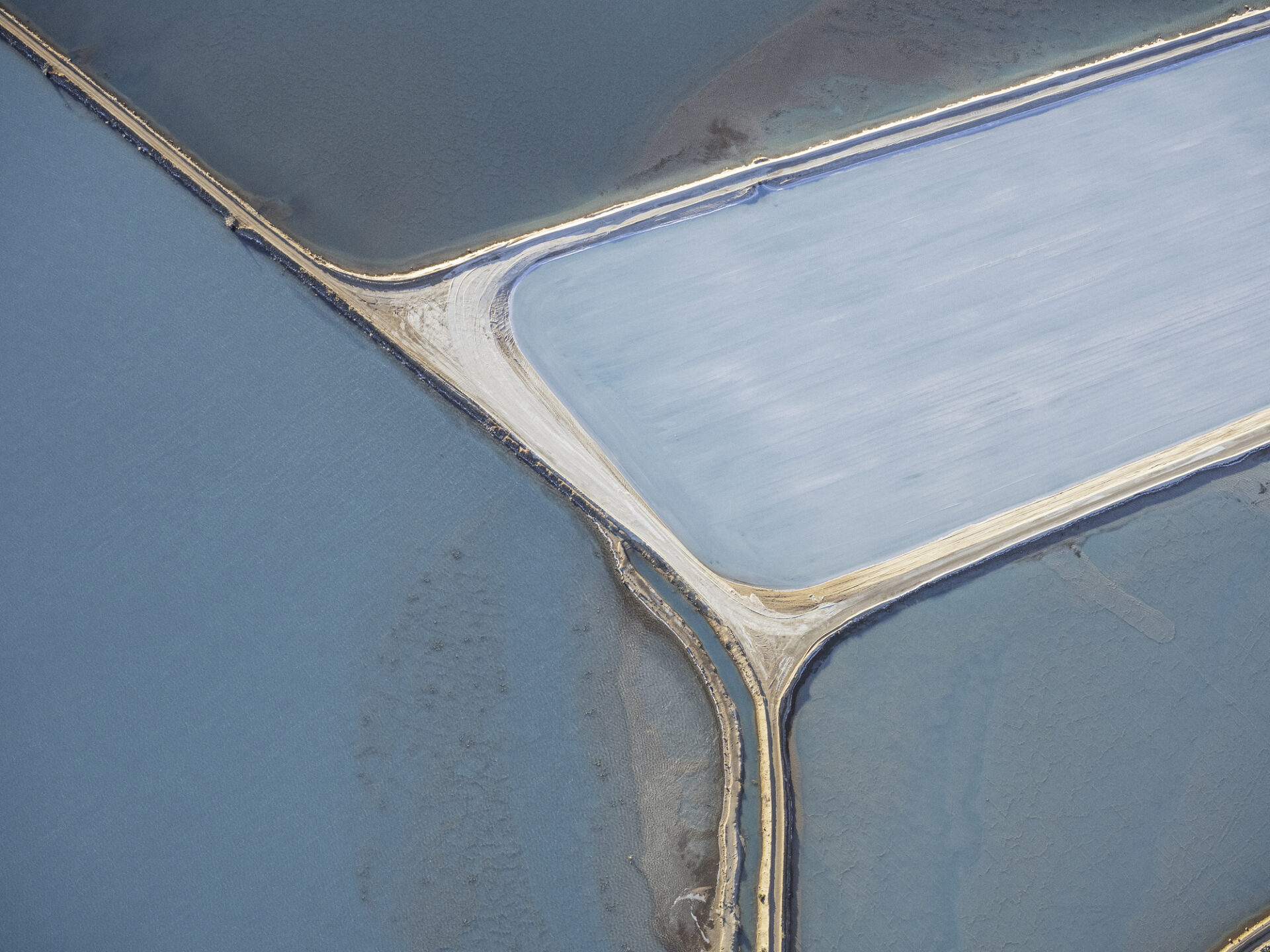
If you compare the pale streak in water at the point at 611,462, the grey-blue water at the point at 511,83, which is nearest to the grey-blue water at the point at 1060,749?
the pale streak in water at the point at 611,462

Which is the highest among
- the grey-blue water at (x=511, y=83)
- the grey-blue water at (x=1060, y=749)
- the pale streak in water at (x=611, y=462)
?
the grey-blue water at (x=511, y=83)

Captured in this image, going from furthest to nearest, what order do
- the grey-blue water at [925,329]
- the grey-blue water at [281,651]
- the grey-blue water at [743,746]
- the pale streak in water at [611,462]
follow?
the grey-blue water at [925,329] → the pale streak in water at [611,462] → the grey-blue water at [743,746] → the grey-blue water at [281,651]

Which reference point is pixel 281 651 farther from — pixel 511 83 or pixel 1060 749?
pixel 1060 749

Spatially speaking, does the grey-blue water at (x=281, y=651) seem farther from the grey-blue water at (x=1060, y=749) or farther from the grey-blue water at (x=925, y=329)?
the grey-blue water at (x=925, y=329)

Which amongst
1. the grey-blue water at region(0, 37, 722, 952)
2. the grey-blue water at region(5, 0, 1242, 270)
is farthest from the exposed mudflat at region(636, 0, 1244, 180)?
the grey-blue water at region(0, 37, 722, 952)

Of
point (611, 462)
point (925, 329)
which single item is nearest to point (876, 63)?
point (925, 329)

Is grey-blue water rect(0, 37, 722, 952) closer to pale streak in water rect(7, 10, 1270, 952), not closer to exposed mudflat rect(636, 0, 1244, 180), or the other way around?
pale streak in water rect(7, 10, 1270, 952)
